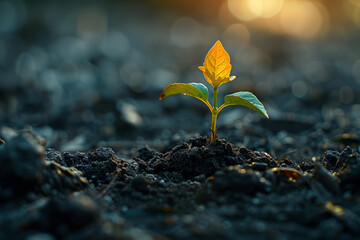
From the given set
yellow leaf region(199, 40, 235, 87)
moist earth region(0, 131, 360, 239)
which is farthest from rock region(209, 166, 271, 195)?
yellow leaf region(199, 40, 235, 87)

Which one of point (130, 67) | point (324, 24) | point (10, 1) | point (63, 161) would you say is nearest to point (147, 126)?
point (63, 161)

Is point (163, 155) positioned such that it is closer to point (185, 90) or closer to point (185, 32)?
point (185, 90)

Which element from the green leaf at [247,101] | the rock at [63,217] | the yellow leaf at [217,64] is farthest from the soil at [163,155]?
the yellow leaf at [217,64]

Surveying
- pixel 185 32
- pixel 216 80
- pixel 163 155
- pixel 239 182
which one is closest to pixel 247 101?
pixel 216 80

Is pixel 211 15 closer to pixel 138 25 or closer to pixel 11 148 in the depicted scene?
pixel 138 25

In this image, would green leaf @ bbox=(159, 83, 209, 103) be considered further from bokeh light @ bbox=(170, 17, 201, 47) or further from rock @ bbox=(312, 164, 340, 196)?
bokeh light @ bbox=(170, 17, 201, 47)
